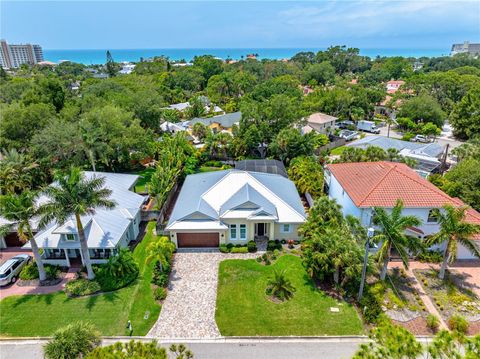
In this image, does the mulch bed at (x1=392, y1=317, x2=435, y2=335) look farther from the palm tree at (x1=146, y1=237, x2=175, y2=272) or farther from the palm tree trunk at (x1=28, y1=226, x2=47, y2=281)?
the palm tree trunk at (x1=28, y1=226, x2=47, y2=281)

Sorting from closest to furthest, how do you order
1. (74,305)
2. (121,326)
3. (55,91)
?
1. (121,326)
2. (74,305)
3. (55,91)

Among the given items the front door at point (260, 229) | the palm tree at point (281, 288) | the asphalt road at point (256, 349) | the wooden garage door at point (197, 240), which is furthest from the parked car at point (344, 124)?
the asphalt road at point (256, 349)

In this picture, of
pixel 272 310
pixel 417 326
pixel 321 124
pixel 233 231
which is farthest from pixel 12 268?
pixel 321 124

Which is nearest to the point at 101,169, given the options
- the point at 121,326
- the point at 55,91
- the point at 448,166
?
the point at 55,91

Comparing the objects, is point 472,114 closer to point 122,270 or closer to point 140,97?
point 140,97

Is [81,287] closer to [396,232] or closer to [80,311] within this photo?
[80,311]

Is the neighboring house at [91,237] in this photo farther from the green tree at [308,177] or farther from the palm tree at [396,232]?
the palm tree at [396,232]
